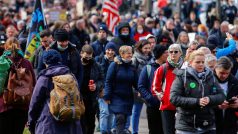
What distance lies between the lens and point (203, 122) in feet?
36.4

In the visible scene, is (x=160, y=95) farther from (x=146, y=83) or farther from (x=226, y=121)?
(x=226, y=121)

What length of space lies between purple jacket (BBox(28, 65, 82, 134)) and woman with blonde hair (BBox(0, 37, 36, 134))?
1.62m

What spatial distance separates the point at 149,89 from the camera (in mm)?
13688

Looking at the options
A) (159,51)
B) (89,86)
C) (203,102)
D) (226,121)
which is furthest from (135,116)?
(203,102)

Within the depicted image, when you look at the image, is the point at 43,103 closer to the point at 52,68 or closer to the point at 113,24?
the point at 52,68

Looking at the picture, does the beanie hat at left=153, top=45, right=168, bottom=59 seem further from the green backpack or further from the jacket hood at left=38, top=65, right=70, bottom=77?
the jacket hood at left=38, top=65, right=70, bottom=77

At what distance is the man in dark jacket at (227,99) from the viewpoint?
1181cm

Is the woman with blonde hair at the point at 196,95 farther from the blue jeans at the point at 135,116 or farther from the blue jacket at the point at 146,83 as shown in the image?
the blue jeans at the point at 135,116

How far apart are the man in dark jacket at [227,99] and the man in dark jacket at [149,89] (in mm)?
1584

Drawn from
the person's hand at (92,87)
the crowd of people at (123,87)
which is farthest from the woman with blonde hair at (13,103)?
the person's hand at (92,87)

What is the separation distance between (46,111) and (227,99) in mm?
2573

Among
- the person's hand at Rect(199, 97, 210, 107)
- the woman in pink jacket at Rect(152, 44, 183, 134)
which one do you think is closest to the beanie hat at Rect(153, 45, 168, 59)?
the woman in pink jacket at Rect(152, 44, 183, 134)

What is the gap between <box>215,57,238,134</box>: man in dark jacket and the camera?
1181 cm

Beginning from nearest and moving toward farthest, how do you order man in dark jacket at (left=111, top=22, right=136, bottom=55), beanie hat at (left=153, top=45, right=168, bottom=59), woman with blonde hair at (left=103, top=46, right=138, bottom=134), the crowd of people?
1. the crowd of people
2. beanie hat at (left=153, top=45, right=168, bottom=59)
3. woman with blonde hair at (left=103, top=46, right=138, bottom=134)
4. man in dark jacket at (left=111, top=22, right=136, bottom=55)
